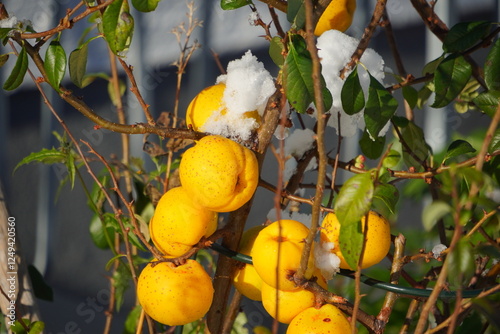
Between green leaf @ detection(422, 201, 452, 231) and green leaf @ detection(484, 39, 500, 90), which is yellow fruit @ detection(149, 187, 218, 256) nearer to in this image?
green leaf @ detection(422, 201, 452, 231)

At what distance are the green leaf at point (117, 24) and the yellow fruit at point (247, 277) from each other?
0.25m

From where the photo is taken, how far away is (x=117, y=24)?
1.91 feet

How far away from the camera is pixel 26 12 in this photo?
256 centimetres

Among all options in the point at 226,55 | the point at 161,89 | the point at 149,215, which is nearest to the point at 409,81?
the point at 149,215

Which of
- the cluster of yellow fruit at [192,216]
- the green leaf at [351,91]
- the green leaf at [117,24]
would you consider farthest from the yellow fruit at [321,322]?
the green leaf at [117,24]

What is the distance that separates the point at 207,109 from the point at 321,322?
249 mm

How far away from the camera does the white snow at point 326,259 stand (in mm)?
589

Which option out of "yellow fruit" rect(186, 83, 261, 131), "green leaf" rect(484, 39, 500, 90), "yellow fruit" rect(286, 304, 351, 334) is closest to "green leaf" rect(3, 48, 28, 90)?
"yellow fruit" rect(186, 83, 261, 131)

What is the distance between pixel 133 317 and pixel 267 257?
1.70ft

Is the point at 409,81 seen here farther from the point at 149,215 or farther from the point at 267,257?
the point at 149,215

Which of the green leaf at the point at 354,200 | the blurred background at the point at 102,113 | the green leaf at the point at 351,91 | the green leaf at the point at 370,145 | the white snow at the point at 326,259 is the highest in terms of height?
the green leaf at the point at 351,91

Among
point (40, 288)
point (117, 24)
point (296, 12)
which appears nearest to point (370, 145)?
point (296, 12)

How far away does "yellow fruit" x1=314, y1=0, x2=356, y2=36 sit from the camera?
0.71 meters

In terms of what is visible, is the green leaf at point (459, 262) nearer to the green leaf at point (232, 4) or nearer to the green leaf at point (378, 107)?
the green leaf at point (378, 107)
